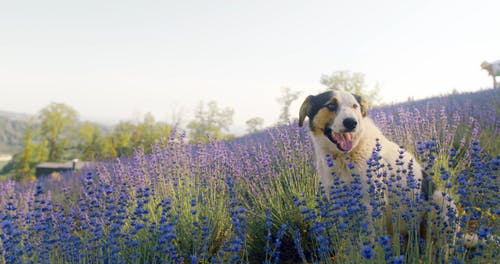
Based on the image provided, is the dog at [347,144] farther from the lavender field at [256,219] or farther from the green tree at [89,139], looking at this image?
the green tree at [89,139]

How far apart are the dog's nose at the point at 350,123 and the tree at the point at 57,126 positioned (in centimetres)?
1925

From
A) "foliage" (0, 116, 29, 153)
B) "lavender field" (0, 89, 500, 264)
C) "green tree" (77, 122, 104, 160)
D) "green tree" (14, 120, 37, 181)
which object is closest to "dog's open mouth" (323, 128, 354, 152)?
"lavender field" (0, 89, 500, 264)

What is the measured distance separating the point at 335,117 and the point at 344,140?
7.6 inches

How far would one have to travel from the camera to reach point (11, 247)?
7.45 ft

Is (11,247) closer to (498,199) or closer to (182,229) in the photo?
(182,229)

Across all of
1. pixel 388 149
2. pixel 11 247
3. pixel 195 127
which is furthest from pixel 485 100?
pixel 195 127

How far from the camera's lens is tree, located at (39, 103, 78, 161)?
1955 centimetres

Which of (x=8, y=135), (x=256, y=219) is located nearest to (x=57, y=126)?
(x=256, y=219)

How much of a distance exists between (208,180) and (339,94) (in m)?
1.65

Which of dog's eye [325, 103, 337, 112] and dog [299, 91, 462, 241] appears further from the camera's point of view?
dog's eye [325, 103, 337, 112]

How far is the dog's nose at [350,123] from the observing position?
2.88 m

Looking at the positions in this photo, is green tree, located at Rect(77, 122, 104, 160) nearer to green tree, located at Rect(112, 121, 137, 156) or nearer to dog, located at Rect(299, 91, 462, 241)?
green tree, located at Rect(112, 121, 137, 156)

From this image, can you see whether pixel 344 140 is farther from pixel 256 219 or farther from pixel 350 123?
pixel 256 219

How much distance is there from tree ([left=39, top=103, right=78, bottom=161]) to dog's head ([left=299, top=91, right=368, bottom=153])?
18.8m
